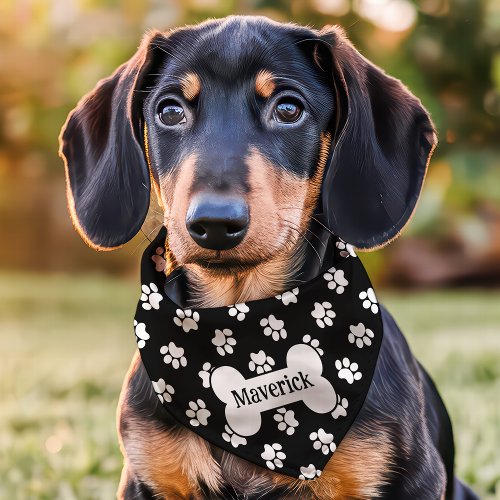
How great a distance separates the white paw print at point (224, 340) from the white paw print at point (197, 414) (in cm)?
20

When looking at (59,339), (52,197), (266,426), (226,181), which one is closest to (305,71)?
(226,181)

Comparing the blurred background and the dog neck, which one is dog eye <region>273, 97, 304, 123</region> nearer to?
the dog neck

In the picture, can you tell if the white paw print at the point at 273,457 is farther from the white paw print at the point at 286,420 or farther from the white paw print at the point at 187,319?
the white paw print at the point at 187,319

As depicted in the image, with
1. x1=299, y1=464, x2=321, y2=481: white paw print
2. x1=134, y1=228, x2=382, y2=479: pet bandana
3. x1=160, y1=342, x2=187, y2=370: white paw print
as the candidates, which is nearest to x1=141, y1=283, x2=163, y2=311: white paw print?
x1=134, y1=228, x2=382, y2=479: pet bandana

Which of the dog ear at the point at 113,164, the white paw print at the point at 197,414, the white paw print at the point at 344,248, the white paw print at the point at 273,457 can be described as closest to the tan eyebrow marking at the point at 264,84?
the dog ear at the point at 113,164

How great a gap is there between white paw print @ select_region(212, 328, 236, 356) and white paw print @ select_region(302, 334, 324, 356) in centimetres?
24

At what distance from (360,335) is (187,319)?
577 mm

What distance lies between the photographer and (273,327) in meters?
3.05

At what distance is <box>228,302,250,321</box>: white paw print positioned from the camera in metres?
3.05

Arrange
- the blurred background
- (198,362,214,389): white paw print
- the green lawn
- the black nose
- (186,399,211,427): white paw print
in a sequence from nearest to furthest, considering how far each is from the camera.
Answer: the black nose, (186,399,211,427): white paw print, (198,362,214,389): white paw print, the green lawn, the blurred background

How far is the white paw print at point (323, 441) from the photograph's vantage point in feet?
9.50

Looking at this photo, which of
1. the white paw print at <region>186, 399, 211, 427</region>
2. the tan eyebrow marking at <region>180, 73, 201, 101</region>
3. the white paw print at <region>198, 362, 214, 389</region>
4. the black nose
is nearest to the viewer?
the black nose

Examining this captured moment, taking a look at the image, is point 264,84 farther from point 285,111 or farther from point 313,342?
point 313,342

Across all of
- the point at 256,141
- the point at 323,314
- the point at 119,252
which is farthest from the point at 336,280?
the point at 119,252
